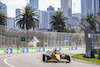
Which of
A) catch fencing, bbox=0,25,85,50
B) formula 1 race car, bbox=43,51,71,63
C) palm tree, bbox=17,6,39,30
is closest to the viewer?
formula 1 race car, bbox=43,51,71,63

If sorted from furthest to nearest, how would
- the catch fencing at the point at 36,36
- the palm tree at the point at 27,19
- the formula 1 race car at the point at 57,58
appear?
1. the palm tree at the point at 27,19
2. the catch fencing at the point at 36,36
3. the formula 1 race car at the point at 57,58

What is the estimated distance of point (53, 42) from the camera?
5816 cm

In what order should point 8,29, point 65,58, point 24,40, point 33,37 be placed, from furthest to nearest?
1. point 33,37
2. point 24,40
3. point 8,29
4. point 65,58

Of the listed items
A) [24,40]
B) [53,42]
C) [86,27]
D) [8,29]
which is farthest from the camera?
[53,42]

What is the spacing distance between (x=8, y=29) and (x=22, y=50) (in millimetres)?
9908

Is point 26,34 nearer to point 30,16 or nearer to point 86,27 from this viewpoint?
point 30,16

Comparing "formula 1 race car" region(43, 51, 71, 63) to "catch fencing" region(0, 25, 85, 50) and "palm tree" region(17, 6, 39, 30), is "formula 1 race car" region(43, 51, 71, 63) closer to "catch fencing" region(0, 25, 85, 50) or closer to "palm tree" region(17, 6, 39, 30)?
"catch fencing" region(0, 25, 85, 50)

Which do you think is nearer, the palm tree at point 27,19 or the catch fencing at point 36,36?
the catch fencing at point 36,36

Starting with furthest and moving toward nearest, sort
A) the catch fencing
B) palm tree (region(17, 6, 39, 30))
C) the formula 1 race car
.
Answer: palm tree (region(17, 6, 39, 30)), the catch fencing, the formula 1 race car

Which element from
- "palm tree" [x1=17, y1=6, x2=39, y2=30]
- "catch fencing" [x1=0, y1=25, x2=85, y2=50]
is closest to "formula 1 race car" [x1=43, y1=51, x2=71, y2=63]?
"catch fencing" [x1=0, y1=25, x2=85, y2=50]

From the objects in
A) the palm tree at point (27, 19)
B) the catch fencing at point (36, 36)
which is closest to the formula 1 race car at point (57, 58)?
the catch fencing at point (36, 36)

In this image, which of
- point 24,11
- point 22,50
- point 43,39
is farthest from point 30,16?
point 22,50

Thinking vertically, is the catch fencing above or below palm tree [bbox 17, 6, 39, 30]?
below

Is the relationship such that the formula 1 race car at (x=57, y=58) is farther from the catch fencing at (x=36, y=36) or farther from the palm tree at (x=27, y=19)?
the palm tree at (x=27, y=19)
